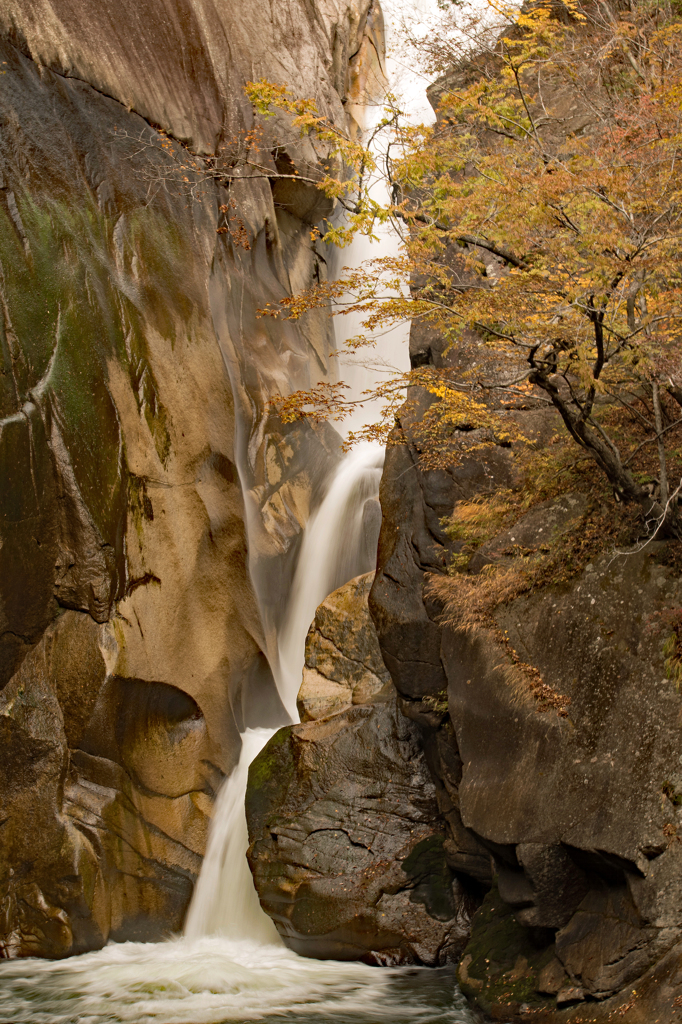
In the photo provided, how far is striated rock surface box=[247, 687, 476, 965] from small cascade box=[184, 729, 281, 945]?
2.02ft

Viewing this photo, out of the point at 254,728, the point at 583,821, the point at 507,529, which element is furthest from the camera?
the point at 254,728

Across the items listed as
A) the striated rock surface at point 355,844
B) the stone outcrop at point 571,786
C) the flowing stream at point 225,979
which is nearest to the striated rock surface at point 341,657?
the striated rock surface at point 355,844

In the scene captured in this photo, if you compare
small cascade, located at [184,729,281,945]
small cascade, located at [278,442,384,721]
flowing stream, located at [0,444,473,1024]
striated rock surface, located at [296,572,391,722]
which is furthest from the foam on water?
small cascade, located at [278,442,384,721]

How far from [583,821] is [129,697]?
20.9 feet

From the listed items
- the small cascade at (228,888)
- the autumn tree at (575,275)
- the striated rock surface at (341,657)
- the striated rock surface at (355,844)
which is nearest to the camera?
the autumn tree at (575,275)

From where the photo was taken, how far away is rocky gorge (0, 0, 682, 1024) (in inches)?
250

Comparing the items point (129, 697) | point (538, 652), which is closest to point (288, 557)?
point (129, 697)

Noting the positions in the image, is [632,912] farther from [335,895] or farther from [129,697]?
[129,697]

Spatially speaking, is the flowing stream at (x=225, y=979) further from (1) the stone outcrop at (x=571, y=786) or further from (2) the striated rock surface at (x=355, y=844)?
(1) the stone outcrop at (x=571, y=786)

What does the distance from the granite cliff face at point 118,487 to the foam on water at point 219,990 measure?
0.81 meters

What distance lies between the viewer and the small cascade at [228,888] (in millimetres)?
9828

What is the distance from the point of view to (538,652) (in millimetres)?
7273

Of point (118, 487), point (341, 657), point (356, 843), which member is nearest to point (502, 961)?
point (356, 843)

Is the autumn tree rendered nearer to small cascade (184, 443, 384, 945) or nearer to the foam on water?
small cascade (184, 443, 384, 945)
